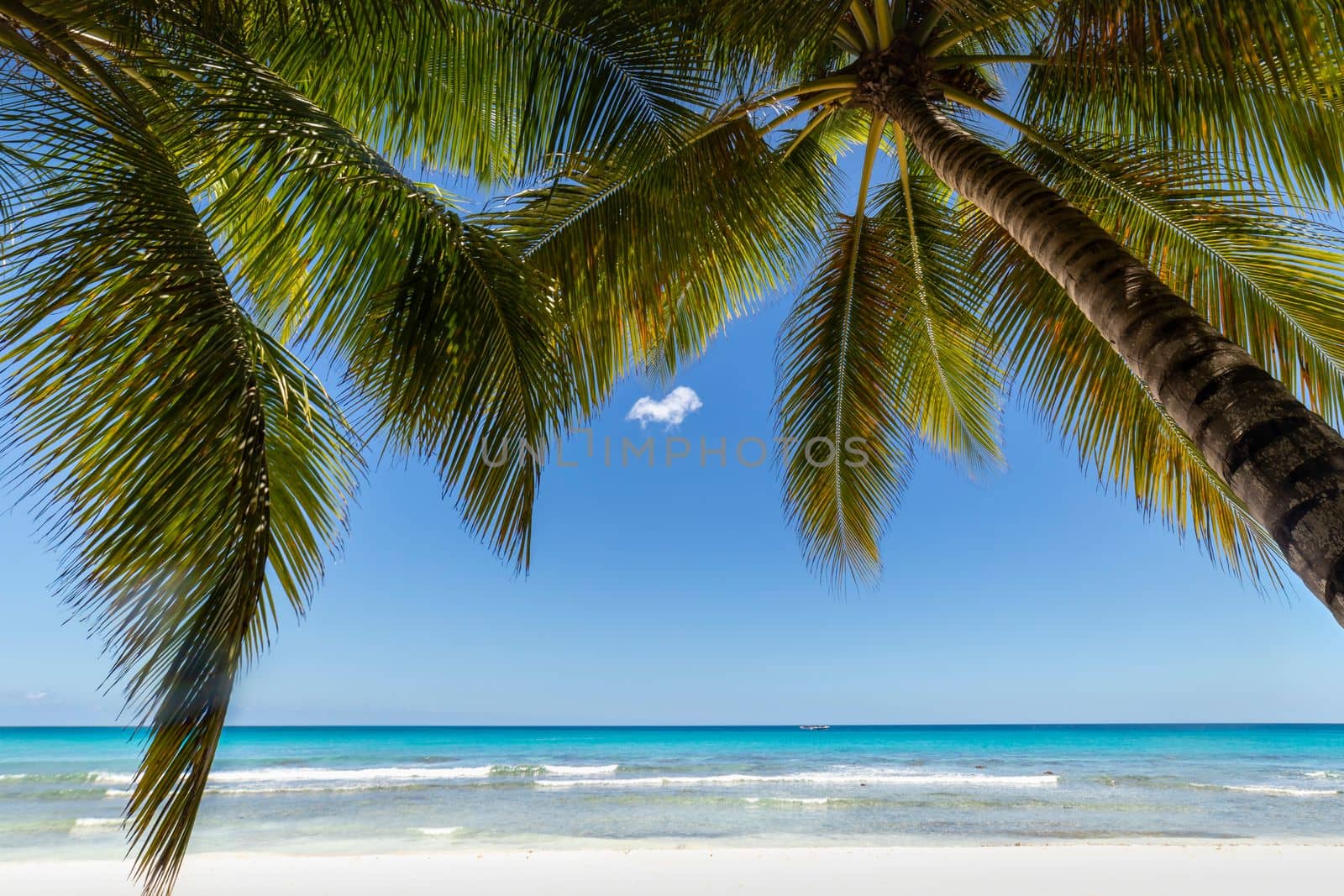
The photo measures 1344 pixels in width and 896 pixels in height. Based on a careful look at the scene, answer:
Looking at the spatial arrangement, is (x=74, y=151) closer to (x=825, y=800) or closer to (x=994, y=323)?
(x=994, y=323)

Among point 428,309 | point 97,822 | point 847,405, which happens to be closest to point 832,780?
point 97,822

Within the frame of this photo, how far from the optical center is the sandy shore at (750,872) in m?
8.47

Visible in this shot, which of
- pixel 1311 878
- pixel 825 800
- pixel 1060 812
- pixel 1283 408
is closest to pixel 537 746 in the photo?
pixel 825 800

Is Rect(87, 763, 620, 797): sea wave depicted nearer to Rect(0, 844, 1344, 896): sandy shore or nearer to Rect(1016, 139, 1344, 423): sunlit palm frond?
Rect(0, 844, 1344, 896): sandy shore

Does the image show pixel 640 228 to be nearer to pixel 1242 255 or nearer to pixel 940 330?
pixel 940 330

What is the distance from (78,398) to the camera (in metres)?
2.21

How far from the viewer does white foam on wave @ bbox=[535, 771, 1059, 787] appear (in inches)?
750

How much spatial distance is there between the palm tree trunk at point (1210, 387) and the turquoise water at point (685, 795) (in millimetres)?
11013

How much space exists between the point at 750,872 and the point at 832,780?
1227cm

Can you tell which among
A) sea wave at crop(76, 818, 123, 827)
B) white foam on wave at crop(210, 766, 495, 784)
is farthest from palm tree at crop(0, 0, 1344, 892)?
white foam on wave at crop(210, 766, 495, 784)

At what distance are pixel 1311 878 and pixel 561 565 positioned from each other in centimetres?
3381

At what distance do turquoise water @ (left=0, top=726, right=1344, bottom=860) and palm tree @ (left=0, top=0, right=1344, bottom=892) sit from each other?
951cm

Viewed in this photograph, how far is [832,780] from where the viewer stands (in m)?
20.3

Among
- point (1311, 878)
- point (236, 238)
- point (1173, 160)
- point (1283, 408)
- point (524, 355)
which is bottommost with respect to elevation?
point (1311, 878)
